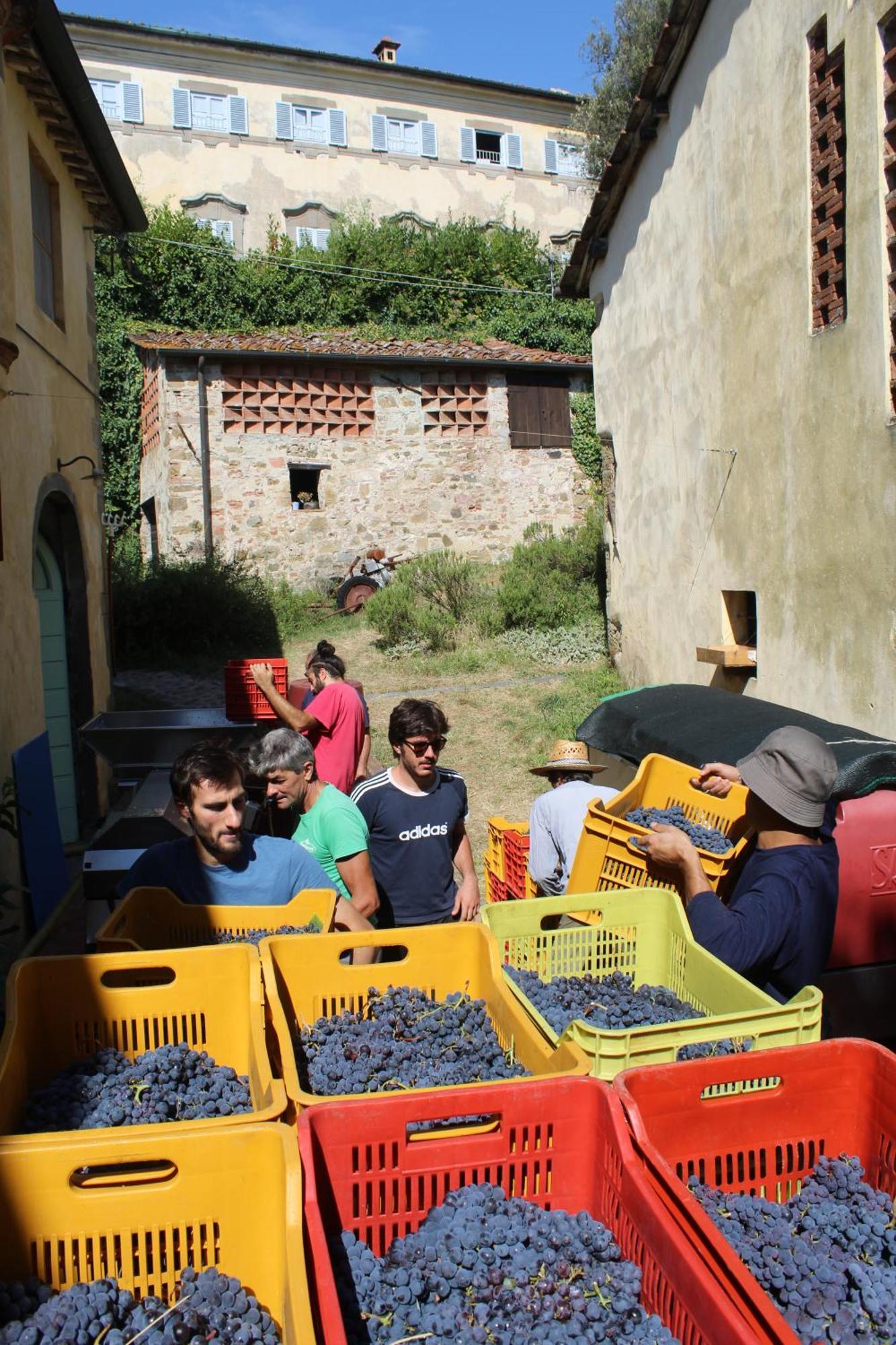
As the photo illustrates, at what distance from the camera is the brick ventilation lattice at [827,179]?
6660 mm

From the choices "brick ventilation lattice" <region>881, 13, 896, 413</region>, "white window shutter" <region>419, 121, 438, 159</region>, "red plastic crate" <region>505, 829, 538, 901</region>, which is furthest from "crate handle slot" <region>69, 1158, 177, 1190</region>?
"white window shutter" <region>419, 121, 438, 159</region>

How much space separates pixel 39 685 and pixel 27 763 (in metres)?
0.88

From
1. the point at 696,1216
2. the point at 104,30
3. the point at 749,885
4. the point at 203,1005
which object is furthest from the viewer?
the point at 104,30

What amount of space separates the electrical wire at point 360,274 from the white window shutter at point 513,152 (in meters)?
5.87

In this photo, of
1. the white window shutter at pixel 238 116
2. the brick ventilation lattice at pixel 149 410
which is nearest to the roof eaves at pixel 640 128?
the brick ventilation lattice at pixel 149 410

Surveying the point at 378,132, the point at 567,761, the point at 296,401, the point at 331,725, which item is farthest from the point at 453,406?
the point at 567,761

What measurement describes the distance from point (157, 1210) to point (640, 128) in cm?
1048

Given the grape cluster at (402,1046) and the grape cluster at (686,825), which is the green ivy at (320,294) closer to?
the grape cluster at (686,825)

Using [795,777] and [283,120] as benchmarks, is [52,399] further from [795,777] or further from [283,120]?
[283,120]

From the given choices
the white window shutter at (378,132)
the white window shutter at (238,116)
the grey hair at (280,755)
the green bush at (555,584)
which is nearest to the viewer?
the grey hair at (280,755)

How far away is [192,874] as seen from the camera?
3.65 meters

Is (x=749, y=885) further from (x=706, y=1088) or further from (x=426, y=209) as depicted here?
(x=426, y=209)

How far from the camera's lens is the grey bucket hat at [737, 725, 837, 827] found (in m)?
3.06

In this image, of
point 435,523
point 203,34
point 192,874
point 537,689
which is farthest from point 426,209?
point 192,874
